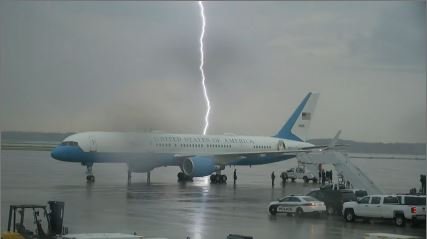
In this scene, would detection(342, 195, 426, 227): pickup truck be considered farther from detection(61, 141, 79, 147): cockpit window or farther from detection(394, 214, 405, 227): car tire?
detection(61, 141, 79, 147): cockpit window

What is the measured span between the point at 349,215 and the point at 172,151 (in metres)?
24.4

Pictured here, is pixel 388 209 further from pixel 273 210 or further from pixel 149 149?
pixel 149 149

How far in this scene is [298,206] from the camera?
83.9 feet

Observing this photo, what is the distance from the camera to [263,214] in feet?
84.2

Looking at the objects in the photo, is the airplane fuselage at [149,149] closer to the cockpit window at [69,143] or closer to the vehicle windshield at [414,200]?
the cockpit window at [69,143]

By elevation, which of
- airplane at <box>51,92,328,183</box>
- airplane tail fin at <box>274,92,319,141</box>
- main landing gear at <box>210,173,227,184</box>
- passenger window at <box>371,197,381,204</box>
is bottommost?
passenger window at <box>371,197,381,204</box>

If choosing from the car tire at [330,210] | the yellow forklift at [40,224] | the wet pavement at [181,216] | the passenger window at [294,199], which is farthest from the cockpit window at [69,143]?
the yellow forklift at [40,224]

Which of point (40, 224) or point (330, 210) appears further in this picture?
point (330, 210)

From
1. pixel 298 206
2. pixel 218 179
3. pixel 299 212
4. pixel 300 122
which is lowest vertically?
pixel 299 212

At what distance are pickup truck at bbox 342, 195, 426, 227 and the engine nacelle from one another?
2166cm

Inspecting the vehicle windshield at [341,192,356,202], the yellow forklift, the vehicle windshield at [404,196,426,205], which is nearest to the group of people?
the vehicle windshield at [341,192,356,202]

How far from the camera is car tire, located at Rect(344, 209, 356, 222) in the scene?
24.2 metres

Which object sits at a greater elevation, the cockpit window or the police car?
the cockpit window

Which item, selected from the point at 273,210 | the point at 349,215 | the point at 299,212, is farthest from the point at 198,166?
the point at 349,215
